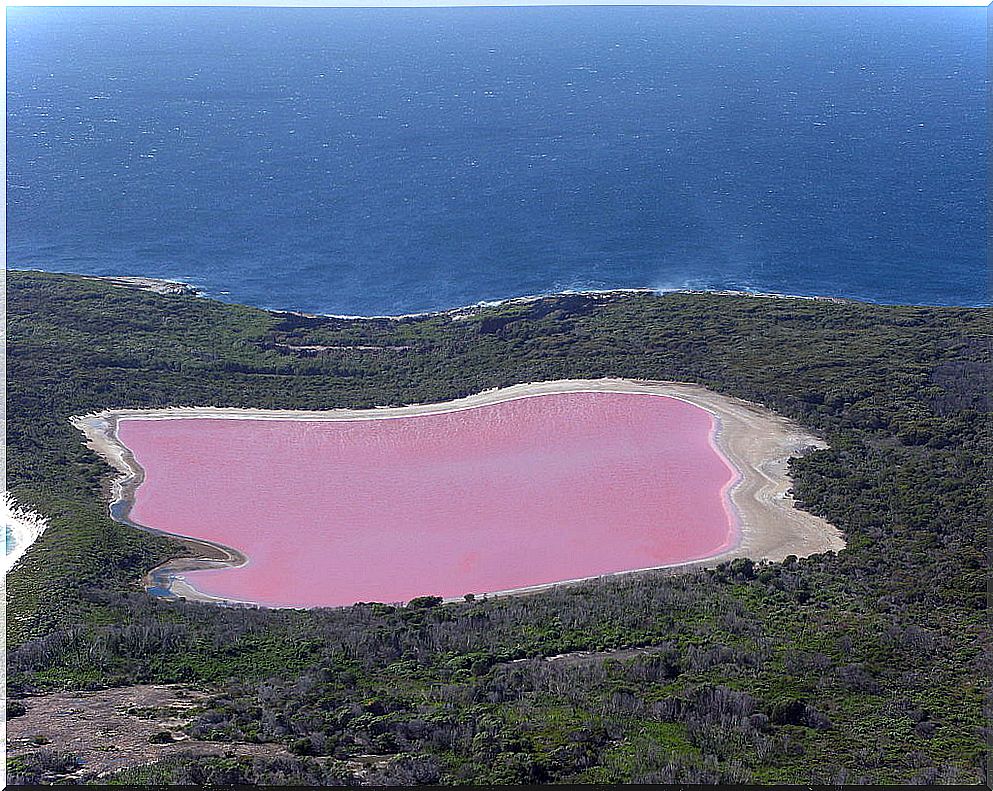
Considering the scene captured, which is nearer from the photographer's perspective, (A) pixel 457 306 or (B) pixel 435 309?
(B) pixel 435 309

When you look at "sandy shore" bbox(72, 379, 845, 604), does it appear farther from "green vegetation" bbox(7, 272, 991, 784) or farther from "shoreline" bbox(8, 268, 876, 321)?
"shoreline" bbox(8, 268, 876, 321)

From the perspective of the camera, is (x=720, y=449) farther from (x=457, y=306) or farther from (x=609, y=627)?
(x=457, y=306)

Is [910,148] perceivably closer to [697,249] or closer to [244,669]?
[697,249]

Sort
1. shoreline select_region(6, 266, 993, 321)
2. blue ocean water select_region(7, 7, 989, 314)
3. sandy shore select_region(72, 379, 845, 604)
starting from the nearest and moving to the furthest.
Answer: sandy shore select_region(72, 379, 845, 604), shoreline select_region(6, 266, 993, 321), blue ocean water select_region(7, 7, 989, 314)

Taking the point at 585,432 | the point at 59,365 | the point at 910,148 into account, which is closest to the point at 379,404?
the point at 585,432

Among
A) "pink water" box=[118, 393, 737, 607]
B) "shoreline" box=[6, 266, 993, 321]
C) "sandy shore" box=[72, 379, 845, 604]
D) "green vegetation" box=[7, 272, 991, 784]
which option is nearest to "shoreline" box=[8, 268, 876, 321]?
"shoreline" box=[6, 266, 993, 321]

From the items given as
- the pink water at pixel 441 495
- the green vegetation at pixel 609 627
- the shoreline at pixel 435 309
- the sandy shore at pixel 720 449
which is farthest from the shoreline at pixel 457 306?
the pink water at pixel 441 495

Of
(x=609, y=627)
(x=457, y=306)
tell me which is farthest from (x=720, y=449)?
(x=457, y=306)
